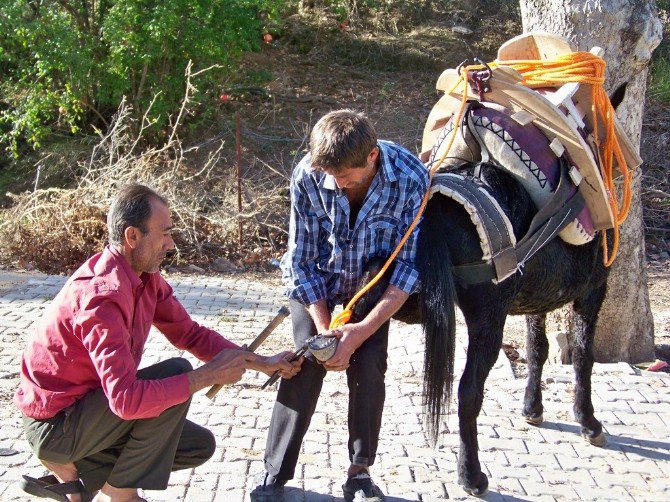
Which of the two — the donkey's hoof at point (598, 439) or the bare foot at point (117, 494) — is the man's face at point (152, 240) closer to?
Result: the bare foot at point (117, 494)

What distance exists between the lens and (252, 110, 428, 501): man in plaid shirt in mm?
3207

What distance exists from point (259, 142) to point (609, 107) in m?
6.98

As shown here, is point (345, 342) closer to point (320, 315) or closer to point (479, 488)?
point (320, 315)

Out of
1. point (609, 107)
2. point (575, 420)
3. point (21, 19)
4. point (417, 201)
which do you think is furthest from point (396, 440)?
point (21, 19)

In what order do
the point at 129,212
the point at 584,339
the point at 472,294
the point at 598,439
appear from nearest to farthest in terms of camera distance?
the point at 129,212
the point at 472,294
the point at 598,439
the point at 584,339

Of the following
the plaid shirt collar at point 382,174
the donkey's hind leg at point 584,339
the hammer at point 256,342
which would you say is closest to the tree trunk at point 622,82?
the donkey's hind leg at point 584,339

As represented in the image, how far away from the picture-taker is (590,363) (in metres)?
4.30

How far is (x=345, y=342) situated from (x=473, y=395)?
0.68 m

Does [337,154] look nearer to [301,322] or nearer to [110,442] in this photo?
[301,322]

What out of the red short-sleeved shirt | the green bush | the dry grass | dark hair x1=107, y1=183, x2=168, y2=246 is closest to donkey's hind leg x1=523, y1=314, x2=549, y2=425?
the red short-sleeved shirt

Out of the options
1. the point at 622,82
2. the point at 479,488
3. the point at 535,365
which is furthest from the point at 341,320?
the point at 622,82

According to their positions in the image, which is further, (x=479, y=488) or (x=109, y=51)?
(x=109, y=51)

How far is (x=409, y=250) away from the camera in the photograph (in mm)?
3256

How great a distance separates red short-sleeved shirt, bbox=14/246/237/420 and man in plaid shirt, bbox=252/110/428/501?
0.62 metres
